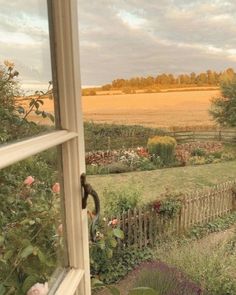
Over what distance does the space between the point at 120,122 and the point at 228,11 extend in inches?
50.9

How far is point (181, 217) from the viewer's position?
10.4 ft

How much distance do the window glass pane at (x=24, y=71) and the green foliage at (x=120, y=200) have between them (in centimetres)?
243

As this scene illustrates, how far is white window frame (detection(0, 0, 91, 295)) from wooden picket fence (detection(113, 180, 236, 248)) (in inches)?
86.8

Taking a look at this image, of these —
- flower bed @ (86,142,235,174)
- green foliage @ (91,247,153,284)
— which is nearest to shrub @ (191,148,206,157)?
flower bed @ (86,142,235,174)

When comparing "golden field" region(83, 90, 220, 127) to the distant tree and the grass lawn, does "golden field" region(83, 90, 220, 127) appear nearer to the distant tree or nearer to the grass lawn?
the distant tree

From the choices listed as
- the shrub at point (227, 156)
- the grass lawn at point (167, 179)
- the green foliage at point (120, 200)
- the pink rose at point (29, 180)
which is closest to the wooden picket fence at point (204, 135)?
the shrub at point (227, 156)

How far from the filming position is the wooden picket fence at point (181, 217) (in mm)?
2891

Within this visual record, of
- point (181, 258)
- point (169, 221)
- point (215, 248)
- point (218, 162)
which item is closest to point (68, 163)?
point (181, 258)

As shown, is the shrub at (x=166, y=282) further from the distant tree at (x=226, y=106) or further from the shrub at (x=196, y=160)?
the distant tree at (x=226, y=106)

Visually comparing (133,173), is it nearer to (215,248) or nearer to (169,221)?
(169,221)

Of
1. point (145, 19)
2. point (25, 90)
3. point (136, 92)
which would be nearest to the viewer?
point (25, 90)

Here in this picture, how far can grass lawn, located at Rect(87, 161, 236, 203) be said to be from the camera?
311cm

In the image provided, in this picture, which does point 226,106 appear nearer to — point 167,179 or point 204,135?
point 204,135

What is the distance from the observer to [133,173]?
3.27m
